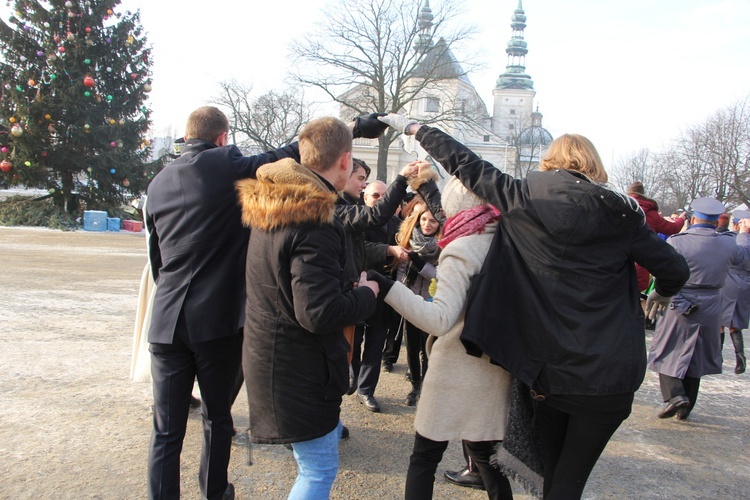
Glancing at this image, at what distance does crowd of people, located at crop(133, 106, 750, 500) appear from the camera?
209 cm

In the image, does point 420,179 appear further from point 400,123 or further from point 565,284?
point 565,284

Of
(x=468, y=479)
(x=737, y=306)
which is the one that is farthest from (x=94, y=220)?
(x=468, y=479)

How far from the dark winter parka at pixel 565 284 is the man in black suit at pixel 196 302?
48.0 inches

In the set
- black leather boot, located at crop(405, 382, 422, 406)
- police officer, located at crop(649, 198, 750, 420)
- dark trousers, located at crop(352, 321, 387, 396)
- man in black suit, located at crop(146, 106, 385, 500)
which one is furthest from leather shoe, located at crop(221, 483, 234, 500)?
police officer, located at crop(649, 198, 750, 420)

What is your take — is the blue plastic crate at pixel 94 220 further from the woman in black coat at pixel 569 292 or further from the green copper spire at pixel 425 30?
the green copper spire at pixel 425 30

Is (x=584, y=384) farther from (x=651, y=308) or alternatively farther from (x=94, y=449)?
(x=651, y=308)

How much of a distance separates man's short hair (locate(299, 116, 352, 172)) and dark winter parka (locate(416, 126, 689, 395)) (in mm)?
630

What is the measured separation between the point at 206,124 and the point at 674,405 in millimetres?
4420

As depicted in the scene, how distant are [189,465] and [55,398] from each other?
165 centimetres

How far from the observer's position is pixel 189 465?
335 cm

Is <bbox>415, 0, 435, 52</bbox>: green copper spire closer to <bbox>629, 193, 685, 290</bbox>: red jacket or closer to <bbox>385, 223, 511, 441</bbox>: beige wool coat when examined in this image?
<bbox>629, 193, 685, 290</bbox>: red jacket

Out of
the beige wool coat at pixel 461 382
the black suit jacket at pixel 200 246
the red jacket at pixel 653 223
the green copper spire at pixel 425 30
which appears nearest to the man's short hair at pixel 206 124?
the black suit jacket at pixel 200 246

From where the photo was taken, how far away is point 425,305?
2303 millimetres

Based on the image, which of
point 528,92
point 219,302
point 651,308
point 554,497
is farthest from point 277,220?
point 528,92
